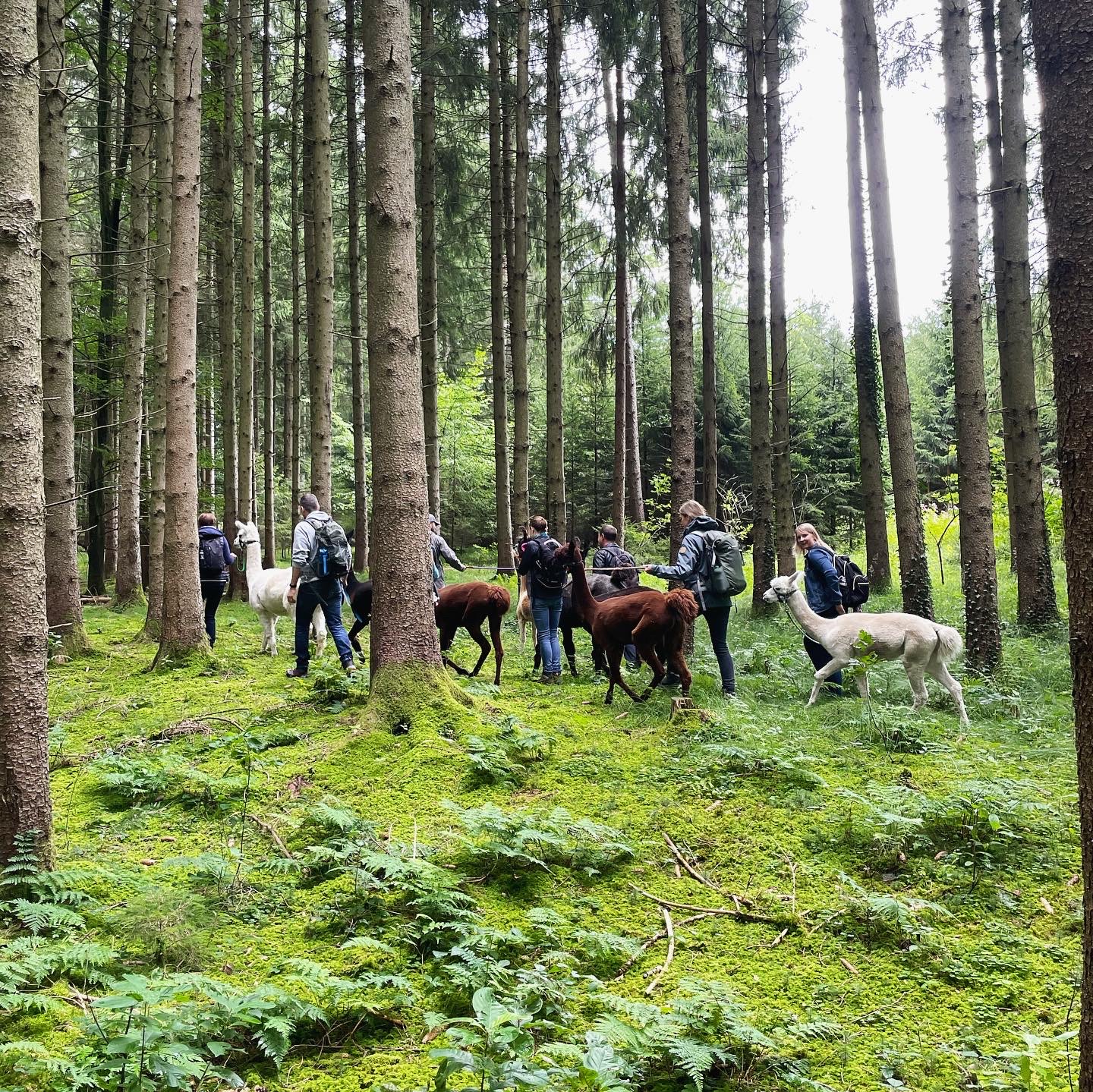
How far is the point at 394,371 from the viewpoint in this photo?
729cm

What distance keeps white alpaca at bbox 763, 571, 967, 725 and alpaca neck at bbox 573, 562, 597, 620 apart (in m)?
2.07

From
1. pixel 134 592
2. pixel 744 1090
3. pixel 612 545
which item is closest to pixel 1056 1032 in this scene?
pixel 744 1090

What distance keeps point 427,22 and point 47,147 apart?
9855mm

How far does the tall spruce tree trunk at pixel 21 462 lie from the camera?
4223 millimetres

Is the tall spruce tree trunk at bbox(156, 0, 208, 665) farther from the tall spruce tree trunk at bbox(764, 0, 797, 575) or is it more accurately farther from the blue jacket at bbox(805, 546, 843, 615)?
the tall spruce tree trunk at bbox(764, 0, 797, 575)

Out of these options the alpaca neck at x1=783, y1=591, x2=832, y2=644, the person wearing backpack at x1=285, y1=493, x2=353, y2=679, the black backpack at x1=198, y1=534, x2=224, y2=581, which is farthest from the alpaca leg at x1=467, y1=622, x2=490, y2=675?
the black backpack at x1=198, y1=534, x2=224, y2=581

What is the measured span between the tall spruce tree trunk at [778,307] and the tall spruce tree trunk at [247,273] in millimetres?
11216

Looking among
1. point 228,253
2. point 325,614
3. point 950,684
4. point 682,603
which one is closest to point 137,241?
point 228,253

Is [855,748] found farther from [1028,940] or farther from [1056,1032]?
[1056,1032]

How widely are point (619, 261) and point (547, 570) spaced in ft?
44.3

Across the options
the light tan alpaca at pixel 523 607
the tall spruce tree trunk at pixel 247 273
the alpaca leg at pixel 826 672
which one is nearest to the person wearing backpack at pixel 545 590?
the light tan alpaca at pixel 523 607

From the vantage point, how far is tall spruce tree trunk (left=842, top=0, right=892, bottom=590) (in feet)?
53.8

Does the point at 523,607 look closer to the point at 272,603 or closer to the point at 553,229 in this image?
the point at 272,603

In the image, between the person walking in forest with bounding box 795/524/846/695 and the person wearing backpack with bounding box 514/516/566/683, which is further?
the person wearing backpack with bounding box 514/516/566/683
